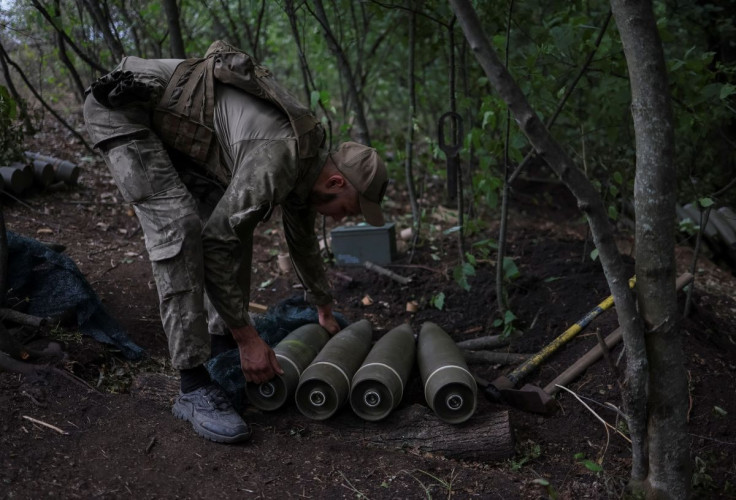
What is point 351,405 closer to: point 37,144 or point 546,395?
point 546,395

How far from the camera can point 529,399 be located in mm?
3289

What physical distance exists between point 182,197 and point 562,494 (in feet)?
6.50

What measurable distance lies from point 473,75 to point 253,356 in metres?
4.97

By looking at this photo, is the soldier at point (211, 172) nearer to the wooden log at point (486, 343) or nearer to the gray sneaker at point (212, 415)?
the gray sneaker at point (212, 415)

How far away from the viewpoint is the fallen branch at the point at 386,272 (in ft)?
16.3

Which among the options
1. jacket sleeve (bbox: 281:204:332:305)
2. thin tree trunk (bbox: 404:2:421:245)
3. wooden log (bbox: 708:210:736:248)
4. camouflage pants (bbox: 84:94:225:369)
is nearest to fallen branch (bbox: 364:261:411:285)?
thin tree trunk (bbox: 404:2:421:245)

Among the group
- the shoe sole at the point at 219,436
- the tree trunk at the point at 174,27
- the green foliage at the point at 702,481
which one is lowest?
the green foliage at the point at 702,481

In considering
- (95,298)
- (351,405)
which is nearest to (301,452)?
(351,405)

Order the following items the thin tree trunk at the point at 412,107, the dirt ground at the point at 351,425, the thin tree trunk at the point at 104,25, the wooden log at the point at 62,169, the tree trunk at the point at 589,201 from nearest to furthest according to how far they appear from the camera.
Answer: the tree trunk at the point at 589,201 < the dirt ground at the point at 351,425 < the thin tree trunk at the point at 104,25 < the thin tree trunk at the point at 412,107 < the wooden log at the point at 62,169

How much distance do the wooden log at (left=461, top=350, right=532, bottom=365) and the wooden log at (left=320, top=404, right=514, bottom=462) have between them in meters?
0.72

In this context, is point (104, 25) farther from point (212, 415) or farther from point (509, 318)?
point (509, 318)

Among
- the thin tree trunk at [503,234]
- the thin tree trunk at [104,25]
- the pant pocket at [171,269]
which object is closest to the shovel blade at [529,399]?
the thin tree trunk at [503,234]

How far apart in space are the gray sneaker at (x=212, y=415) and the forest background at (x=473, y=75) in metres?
1.60

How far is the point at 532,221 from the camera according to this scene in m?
6.85
